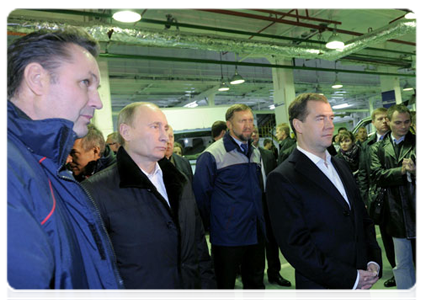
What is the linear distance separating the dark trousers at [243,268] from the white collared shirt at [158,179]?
49.0 inches

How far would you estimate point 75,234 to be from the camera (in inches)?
34.3

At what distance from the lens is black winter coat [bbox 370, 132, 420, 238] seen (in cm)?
253

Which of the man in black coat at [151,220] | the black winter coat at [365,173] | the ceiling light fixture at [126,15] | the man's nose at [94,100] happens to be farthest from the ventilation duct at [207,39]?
the man's nose at [94,100]

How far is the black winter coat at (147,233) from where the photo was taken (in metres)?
1.49

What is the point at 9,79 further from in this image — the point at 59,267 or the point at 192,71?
the point at 192,71

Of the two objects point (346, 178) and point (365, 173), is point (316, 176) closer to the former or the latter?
point (346, 178)

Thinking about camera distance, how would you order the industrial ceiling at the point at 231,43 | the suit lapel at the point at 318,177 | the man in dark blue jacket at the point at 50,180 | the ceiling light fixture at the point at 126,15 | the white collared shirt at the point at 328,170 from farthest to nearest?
the industrial ceiling at the point at 231,43 < the ceiling light fixture at the point at 126,15 < the white collared shirt at the point at 328,170 < the suit lapel at the point at 318,177 < the man in dark blue jacket at the point at 50,180

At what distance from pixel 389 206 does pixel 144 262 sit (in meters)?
2.22

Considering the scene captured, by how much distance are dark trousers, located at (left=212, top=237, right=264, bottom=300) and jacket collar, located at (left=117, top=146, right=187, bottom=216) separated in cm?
125

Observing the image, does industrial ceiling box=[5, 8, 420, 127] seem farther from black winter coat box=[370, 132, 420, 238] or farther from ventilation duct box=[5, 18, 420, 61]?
black winter coat box=[370, 132, 420, 238]

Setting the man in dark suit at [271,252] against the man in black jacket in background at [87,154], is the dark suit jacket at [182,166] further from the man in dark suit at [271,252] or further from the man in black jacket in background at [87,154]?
the man in black jacket in background at [87,154]

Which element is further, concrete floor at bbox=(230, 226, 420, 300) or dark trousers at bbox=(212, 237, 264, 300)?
concrete floor at bbox=(230, 226, 420, 300)

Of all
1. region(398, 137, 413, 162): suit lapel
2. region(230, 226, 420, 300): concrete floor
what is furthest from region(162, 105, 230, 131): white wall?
region(398, 137, 413, 162): suit lapel

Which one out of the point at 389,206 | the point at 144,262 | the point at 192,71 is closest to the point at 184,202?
the point at 144,262
